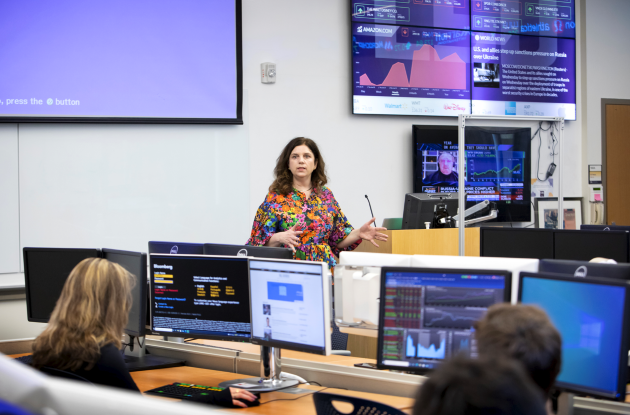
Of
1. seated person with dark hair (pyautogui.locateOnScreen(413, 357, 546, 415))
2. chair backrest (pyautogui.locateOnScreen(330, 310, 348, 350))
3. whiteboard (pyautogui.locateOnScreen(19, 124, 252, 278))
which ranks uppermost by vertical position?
whiteboard (pyautogui.locateOnScreen(19, 124, 252, 278))

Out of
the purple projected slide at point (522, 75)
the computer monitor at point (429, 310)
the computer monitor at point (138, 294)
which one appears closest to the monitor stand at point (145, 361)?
the computer monitor at point (138, 294)

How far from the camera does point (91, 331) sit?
5.50ft

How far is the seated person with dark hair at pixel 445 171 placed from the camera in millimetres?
4992

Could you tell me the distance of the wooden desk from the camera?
1829 mm

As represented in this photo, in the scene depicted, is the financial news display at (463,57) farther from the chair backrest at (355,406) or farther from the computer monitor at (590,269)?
the chair backrest at (355,406)

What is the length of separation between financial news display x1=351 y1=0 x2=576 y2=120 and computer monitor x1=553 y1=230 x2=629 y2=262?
89.5 inches

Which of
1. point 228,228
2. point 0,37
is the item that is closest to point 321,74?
point 228,228

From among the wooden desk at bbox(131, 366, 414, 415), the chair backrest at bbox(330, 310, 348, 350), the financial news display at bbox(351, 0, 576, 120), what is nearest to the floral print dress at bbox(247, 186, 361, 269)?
the chair backrest at bbox(330, 310, 348, 350)

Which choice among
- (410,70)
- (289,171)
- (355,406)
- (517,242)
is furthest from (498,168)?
(355,406)

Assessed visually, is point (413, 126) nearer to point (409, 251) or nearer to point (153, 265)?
point (409, 251)

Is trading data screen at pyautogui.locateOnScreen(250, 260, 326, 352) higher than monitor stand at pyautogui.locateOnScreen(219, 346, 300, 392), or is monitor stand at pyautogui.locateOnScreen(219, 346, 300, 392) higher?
trading data screen at pyautogui.locateOnScreen(250, 260, 326, 352)

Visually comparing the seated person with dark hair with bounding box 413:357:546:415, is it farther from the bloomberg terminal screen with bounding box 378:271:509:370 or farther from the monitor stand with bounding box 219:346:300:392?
the monitor stand with bounding box 219:346:300:392

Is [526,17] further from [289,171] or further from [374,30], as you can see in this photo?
[289,171]

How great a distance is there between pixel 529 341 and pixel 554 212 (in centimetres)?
444
